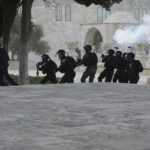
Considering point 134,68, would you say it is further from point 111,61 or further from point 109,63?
point 109,63

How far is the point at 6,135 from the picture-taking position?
629cm

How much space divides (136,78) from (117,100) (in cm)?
563

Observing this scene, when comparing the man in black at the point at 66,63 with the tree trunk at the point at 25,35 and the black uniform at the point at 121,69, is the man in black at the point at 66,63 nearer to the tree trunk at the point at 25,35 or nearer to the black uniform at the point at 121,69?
the black uniform at the point at 121,69

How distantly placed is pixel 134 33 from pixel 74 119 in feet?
181

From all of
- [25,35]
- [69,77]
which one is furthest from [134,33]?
[69,77]

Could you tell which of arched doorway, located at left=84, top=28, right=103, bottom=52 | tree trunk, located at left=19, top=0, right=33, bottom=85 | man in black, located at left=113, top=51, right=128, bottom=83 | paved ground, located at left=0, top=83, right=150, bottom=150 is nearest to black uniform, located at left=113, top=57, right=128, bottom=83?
man in black, located at left=113, top=51, right=128, bottom=83

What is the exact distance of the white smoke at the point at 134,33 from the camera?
59.5 m

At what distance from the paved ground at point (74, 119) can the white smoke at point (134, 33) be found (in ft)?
155

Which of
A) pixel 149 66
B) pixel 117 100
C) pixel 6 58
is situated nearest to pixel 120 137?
pixel 117 100

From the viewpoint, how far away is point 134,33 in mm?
62156

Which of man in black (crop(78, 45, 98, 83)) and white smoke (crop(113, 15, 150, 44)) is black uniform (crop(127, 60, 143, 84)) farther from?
white smoke (crop(113, 15, 150, 44))

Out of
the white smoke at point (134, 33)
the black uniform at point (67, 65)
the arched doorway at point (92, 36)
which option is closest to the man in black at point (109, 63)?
the black uniform at point (67, 65)

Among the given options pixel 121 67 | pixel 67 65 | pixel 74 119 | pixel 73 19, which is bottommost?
pixel 74 119

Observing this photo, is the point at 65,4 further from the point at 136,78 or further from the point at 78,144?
the point at 78,144
